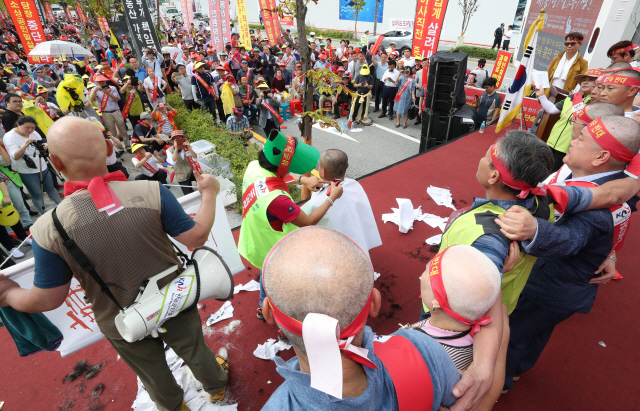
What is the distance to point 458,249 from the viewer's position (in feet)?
4.23

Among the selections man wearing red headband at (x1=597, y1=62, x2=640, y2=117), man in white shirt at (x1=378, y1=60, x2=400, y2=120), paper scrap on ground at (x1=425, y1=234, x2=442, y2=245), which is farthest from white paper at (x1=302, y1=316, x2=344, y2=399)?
man in white shirt at (x1=378, y1=60, x2=400, y2=120)

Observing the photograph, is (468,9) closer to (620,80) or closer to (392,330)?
(620,80)

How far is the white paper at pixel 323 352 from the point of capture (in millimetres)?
770

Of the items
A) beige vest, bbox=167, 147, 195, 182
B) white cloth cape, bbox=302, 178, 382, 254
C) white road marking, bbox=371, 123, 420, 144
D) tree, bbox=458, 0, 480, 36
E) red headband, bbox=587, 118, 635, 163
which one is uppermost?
tree, bbox=458, 0, 480, 36

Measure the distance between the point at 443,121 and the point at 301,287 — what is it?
729 centimetres

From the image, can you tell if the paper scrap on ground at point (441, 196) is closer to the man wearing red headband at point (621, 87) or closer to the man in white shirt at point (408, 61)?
the man wearing red headband at point (621, 87)

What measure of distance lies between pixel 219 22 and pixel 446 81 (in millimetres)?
10230

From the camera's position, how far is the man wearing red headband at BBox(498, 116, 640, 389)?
1.62 meters

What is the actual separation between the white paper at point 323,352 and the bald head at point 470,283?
2.11 ft

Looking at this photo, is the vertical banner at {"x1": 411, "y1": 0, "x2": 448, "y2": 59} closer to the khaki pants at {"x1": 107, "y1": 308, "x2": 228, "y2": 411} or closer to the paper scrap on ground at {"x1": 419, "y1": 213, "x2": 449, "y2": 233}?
the paper scrap on ground at {"x1": 419, "y1": 213, "x2": 449, "y2": 233}

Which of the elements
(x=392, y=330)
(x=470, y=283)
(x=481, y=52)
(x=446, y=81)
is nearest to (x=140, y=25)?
(x=446, y=81)

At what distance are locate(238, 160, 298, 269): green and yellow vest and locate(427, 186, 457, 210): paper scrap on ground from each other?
2900 millimetres

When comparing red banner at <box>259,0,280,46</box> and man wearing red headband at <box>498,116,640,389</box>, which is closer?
man wearing red headband at <box>498,116,640,389</box>

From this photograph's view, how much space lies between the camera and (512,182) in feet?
5.05
